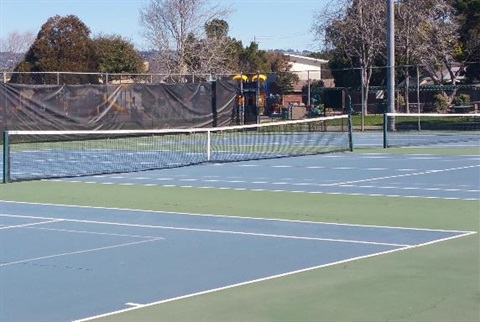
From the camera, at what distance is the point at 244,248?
381 inches

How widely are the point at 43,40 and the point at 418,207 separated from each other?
40.4 metres

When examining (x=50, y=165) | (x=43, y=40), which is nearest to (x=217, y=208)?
(x=50, y=165)

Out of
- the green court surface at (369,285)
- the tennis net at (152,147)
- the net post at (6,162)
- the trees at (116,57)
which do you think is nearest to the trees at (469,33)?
the tennis net at (152,147)

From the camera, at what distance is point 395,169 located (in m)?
18.3

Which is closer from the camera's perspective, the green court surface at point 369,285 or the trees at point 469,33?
the green court surface at point 369,285

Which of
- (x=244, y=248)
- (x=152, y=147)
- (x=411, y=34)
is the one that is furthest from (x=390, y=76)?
(x=244, y=248)

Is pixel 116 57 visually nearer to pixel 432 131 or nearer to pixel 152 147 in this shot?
pixel 432 131

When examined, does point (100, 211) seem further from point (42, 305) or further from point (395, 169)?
point (395, 169)

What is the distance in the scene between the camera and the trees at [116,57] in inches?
1929

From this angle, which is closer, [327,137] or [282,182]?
[282,182]

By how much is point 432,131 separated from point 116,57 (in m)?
21.9

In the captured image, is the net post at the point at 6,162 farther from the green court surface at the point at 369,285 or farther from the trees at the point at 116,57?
the trees at the point at 116,57

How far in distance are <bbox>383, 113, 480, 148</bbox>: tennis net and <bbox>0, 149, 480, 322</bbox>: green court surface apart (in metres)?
13.3

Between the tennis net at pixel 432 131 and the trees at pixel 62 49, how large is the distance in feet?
67.1
